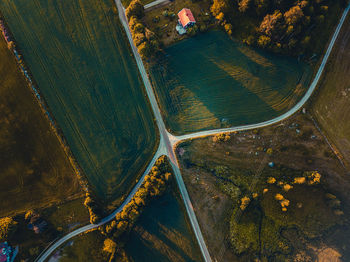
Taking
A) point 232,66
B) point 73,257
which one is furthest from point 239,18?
point 73,257

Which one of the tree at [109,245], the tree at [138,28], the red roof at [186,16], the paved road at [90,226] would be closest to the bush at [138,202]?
the tree at [109,245]

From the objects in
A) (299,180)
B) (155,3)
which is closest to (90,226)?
(299,180)

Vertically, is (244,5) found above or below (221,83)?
above

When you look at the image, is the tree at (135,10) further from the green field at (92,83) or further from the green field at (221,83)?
the green field at (221,83)

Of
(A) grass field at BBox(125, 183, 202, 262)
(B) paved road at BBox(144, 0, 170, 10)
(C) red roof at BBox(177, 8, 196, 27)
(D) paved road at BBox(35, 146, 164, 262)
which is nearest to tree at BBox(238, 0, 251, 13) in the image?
(C) red roof at BBox(177, 8, 196, 27)

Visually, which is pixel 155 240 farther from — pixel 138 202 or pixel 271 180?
pixel 271 180

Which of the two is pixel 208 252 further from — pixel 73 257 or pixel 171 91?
pixel 171 91
